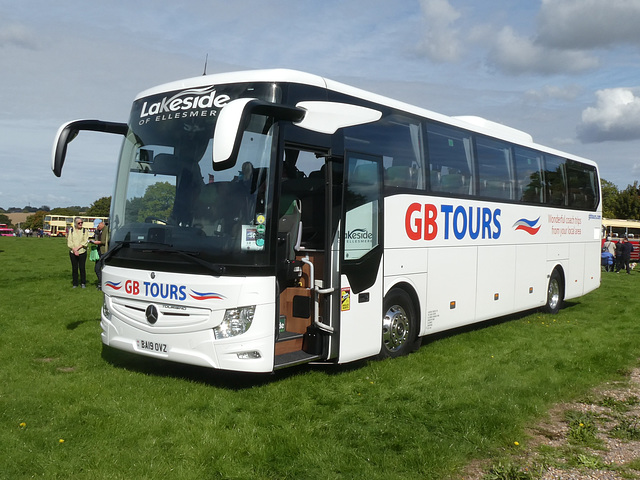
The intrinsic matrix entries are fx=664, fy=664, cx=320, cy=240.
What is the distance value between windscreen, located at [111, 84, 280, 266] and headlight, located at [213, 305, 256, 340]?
511 millimetres

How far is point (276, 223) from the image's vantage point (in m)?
7.08

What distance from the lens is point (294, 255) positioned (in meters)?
7.84

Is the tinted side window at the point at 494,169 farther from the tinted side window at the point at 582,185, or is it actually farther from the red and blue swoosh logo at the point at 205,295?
the red and blue swoosh logo at the point at 205,295

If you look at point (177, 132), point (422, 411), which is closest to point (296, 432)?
point (422, 411)

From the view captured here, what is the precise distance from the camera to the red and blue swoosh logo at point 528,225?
12.7 meters

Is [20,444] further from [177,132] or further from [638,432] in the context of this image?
[638,432]

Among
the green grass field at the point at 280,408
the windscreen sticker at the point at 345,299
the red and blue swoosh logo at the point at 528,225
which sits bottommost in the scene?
the green grass field at the point at 280,408

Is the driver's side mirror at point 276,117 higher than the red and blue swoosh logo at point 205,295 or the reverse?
higher

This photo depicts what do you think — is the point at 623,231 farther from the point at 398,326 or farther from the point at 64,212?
the point at 64,212

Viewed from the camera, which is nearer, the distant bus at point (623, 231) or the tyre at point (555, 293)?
the tyre at point (555, 293)

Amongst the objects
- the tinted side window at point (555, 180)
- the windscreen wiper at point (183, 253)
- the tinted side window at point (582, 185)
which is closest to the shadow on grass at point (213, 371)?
the windscreen wiper at point (183, 253)

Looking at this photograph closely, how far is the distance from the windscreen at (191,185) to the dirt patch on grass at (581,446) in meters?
3.20

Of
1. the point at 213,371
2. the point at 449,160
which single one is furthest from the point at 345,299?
the point at 449,160

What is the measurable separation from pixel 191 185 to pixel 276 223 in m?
1.05
